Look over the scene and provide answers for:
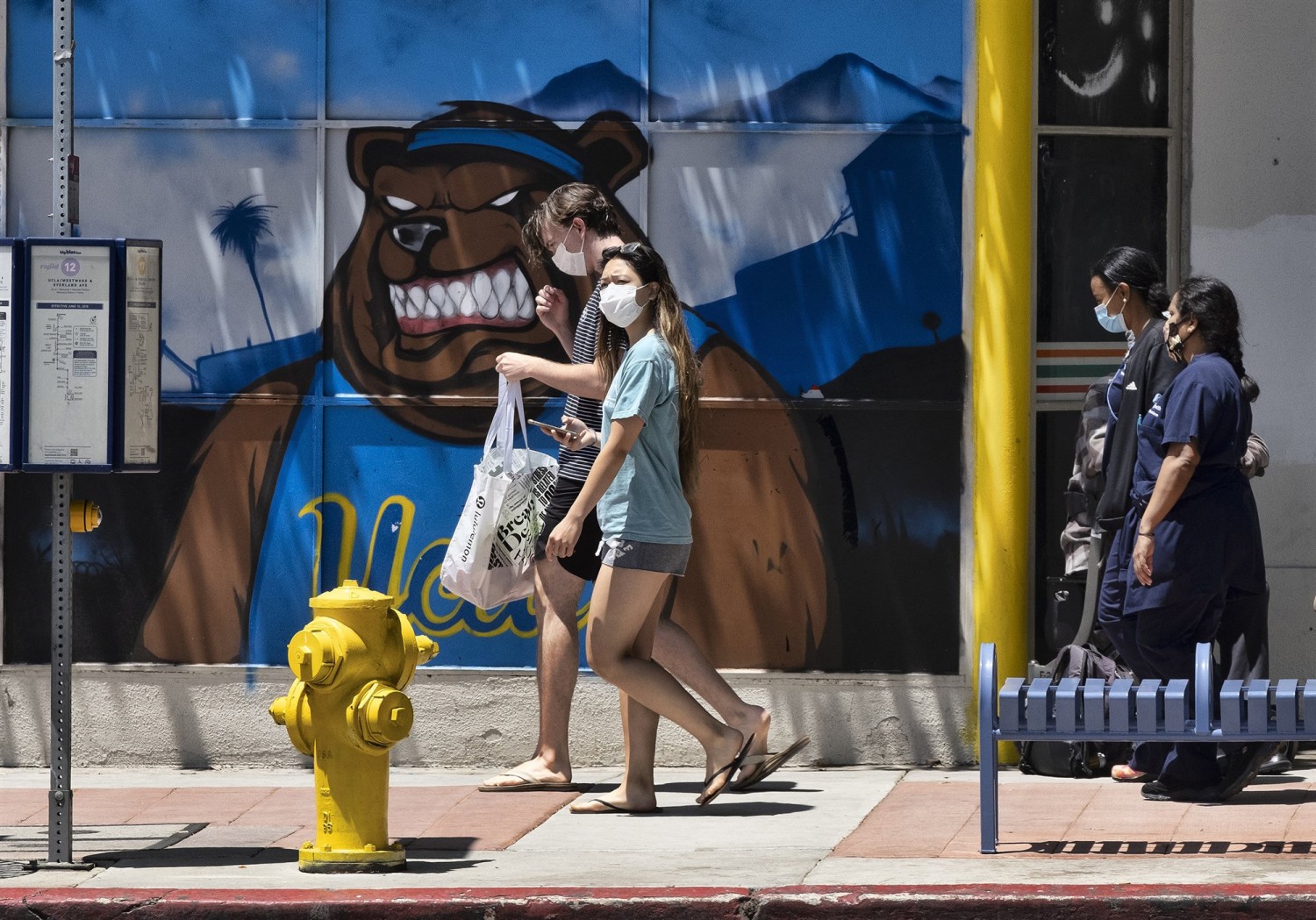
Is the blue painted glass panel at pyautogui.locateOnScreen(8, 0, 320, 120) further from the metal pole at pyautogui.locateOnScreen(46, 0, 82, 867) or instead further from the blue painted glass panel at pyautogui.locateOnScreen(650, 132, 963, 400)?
the metal pole at pyautogui.locateOnScreen(46, 0, 82, 867)

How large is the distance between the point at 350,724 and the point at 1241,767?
3302 mm

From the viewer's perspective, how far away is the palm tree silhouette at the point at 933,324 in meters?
8.48

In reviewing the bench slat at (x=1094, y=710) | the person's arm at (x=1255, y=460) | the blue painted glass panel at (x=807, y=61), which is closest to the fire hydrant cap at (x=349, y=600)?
the bench slat at (x=1094, y=710)

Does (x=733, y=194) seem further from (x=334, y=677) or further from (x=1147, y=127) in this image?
(x=334, y=677)

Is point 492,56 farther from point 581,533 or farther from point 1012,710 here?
point 1012,710

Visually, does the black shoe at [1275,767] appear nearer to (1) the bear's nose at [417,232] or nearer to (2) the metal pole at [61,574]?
(1) the bear's nose at [417,232]

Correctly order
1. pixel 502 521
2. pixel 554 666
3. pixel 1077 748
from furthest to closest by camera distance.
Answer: pixel 1077 748 → pixel 554 666 → pixel 502 521

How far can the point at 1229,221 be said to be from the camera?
860 centimetres

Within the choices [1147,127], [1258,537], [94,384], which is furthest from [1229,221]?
[94,384]

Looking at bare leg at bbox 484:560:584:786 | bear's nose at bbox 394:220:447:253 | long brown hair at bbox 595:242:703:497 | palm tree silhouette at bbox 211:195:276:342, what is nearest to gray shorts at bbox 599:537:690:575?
long brown hair at bbox 595:242:703:497

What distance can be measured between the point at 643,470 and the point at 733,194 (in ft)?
6.21

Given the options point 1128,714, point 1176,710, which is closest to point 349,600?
point 1128,714

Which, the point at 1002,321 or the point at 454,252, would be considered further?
the point at 454,252

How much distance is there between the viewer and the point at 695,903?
5.84 meters
